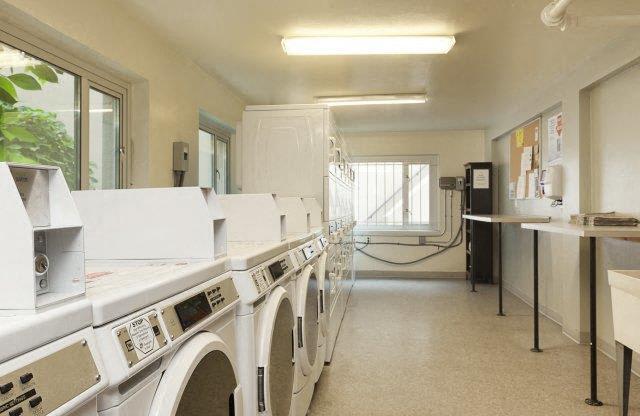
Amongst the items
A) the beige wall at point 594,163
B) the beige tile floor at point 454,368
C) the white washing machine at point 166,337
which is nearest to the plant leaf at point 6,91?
the white washing machine at point 166,337

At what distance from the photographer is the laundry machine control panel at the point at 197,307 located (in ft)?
2.95

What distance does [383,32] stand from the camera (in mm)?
2863

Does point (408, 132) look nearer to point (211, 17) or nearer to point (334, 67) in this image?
point (334, 67)

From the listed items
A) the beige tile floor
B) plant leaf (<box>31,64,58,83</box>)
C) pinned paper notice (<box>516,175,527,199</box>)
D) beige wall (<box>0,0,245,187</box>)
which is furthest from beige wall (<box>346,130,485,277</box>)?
plant leaf (<box>31,64,58,83</box>)

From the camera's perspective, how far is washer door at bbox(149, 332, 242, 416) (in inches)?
32.8

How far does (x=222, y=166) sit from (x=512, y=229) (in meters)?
3.79

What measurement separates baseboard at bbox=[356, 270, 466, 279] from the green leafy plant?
5.27m

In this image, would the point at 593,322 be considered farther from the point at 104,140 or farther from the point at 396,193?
the point at 396,193

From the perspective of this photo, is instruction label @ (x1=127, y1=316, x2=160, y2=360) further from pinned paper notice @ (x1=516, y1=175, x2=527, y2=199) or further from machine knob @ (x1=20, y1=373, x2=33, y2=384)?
pinned paper notice @ (x1=516, y1=175, x2=527, y2=199)

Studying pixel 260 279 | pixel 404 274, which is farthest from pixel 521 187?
pixel 260 279

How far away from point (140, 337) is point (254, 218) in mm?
1252

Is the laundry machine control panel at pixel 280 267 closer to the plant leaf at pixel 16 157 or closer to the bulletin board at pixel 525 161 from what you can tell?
the plant leaf at pixel 16 157

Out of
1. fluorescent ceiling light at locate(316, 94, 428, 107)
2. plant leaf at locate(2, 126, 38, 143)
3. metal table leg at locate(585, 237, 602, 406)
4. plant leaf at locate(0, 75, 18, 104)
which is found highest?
fluorescent ceiling light at locate(316, 94, 428, 107)

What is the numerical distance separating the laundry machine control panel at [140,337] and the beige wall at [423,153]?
642 centimetres
